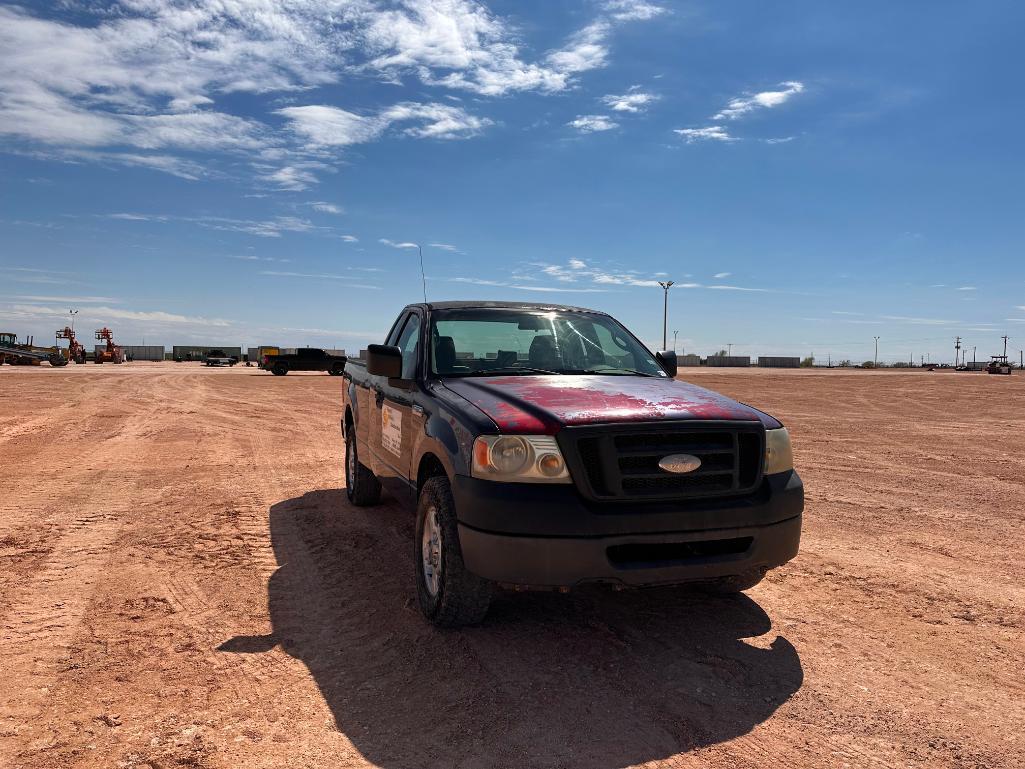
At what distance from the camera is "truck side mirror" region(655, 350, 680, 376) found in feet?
17.3

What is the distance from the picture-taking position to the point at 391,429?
5.16 meters

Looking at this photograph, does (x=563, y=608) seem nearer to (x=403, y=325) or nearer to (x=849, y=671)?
(x=849, y=671)

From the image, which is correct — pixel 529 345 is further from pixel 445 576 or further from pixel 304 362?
pixel 304 362

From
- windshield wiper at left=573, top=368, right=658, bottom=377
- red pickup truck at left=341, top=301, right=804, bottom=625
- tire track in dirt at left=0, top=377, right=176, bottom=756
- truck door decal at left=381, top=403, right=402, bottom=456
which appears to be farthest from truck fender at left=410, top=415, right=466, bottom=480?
tire track in dirt at left=0, top=377, right=176, bottom=756

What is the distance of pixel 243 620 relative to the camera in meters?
3.99

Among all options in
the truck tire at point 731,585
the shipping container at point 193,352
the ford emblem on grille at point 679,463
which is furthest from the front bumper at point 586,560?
the shipping container at point 193,352

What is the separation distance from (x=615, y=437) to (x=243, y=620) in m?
2.35

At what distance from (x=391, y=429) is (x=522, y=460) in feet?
6.63

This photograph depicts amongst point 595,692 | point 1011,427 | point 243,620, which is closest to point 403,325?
point 243,620

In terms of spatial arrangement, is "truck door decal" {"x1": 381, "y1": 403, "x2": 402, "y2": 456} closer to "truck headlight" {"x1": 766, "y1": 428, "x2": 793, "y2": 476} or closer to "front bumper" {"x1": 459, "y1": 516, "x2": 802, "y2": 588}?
"front bumper" {"x1": 459, "y1": 516, "x2": 802, "y2": 588}

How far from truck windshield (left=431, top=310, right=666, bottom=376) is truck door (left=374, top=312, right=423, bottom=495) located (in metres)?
0.24

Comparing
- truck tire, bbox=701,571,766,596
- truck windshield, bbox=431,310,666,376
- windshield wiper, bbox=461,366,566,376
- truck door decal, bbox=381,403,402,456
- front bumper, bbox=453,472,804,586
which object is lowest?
truck tire, bbox=701,571,766,596

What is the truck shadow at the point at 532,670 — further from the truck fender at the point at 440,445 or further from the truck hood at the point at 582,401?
the truck hood at the point at 582,401

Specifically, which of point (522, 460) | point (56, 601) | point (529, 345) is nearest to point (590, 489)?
point (522, 460)
